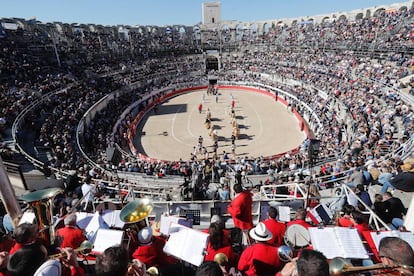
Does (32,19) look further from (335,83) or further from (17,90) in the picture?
(335,83)

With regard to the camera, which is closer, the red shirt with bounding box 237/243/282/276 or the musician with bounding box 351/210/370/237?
the red shirt with bounding box 237/243/282/276

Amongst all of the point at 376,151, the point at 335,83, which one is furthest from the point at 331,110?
the point at 376,151

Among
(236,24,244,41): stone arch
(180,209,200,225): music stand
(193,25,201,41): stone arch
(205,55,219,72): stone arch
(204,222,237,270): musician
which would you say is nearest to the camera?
(204,222,237,270): musician

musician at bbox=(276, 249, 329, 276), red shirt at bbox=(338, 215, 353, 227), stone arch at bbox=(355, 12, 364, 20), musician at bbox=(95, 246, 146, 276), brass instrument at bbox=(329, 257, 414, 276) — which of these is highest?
stone arch at bbox=(355, 12, 364, 20)

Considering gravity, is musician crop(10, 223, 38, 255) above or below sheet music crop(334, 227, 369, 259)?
above

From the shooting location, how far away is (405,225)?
5.84 metres

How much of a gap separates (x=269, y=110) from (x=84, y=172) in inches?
1084

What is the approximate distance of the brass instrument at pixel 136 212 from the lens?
5.18 meters

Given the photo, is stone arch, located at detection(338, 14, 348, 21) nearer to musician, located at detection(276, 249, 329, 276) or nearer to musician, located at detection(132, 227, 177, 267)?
musician, located at detection(132, 227, 177, 267)

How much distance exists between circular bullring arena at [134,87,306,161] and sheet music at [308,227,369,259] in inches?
758

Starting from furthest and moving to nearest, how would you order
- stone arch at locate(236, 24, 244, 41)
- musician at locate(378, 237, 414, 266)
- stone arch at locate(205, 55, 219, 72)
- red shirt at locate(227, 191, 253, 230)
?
1. stone arch at locate(236, 24, 244, 41)
2. stone arch at locate(205, 55, 219, 72)
3. red shirt at locate(227, 191, 253, 230)
4. musician at locate(378, 237, 414, 266)

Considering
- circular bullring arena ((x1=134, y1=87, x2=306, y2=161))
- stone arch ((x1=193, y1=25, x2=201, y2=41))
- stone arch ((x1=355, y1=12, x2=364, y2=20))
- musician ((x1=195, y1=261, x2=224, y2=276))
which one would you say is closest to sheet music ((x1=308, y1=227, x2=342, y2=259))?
musician ((x1=195, y1=261, x2=224, y2=276))

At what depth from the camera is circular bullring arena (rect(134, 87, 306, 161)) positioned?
26.3m

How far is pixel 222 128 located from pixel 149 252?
26488 mm
